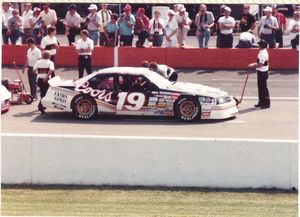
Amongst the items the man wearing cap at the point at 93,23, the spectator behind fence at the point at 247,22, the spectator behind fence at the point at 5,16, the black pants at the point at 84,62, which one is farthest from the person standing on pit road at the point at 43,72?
the spectator behind fence at the point at 247,22

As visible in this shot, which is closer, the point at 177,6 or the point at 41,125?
the point at 41,125

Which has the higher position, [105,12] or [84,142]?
[105,12]

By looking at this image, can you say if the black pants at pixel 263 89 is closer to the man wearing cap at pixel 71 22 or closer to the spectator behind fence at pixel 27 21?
the man wearing cap at pixel 71 22

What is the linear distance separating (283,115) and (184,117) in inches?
95.8

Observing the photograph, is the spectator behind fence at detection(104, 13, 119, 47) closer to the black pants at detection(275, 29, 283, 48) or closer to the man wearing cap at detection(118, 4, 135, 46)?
the man wearing cap at detection(118, 4, 135, 46)

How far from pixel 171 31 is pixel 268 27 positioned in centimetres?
289

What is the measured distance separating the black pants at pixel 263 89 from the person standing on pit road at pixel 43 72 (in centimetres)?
467

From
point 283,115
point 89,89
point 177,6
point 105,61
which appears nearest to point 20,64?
point 105,61

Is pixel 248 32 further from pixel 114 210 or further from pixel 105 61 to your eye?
pixel 114 210

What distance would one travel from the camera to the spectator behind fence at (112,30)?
2598 cm

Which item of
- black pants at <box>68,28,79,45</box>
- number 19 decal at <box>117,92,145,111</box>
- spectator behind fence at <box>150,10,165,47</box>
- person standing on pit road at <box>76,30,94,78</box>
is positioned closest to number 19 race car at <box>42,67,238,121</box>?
number 19 decal at <box>117,92,145,111</box>

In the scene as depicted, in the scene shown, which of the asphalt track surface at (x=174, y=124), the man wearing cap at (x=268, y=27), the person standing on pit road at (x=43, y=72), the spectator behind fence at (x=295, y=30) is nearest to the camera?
the asphalt track surface at (x=174, y=124)

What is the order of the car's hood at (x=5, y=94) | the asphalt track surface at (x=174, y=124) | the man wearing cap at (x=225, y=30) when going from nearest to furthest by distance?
the asphalt track surface at (x=174, y=124) → the car's hood at (x=5, y=94) → the man wearing cap at (x=225, y=30)

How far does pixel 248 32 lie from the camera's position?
86.0ft
